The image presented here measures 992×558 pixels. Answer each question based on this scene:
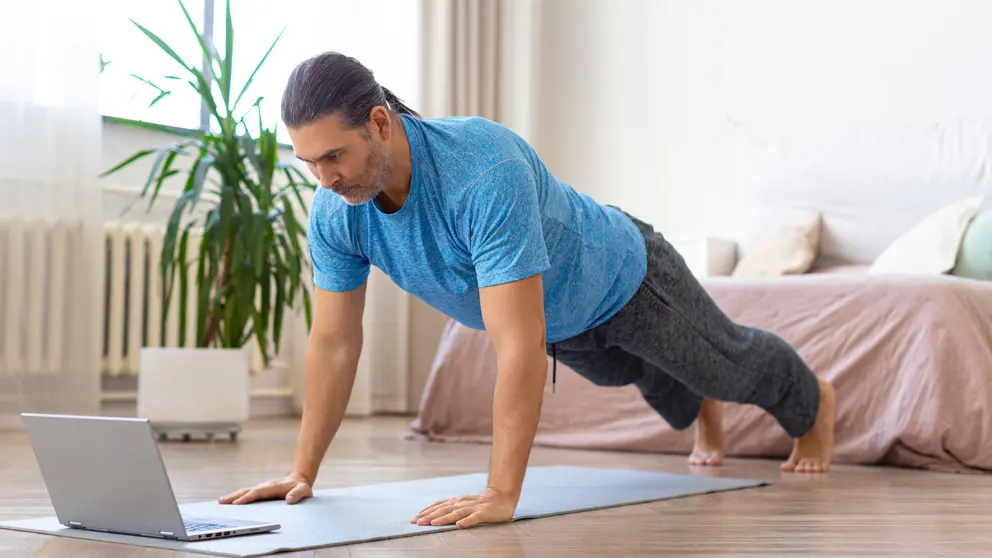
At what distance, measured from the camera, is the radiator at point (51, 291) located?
11.2ft

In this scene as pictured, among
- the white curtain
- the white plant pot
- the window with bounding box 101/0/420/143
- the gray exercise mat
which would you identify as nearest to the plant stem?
the white plant pot

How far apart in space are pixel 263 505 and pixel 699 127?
342cm

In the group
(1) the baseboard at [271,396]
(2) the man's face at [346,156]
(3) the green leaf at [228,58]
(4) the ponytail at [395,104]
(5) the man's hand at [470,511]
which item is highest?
(3) the green leaf at [228,58]

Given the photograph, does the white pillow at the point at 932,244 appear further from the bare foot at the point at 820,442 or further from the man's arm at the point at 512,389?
the man's arm at the point at 512,389

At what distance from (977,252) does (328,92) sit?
2.40 m

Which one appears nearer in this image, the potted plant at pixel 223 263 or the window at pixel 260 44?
the potted plant at pixel 223 263

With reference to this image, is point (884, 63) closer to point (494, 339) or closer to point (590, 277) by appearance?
point (590, 277)

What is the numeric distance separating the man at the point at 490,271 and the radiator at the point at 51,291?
1.67 meters

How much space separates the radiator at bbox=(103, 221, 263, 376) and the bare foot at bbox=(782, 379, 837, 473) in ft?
7.25

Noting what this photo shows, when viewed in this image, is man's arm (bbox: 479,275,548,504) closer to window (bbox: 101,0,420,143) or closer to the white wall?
window (bbox: 101,0,420,143)

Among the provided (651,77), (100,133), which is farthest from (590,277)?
(651,77)

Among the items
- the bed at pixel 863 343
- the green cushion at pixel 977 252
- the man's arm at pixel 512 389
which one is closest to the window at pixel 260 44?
the bed at pixel 863 343

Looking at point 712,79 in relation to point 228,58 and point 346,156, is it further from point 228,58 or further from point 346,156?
point 346,156

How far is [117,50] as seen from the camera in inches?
163
